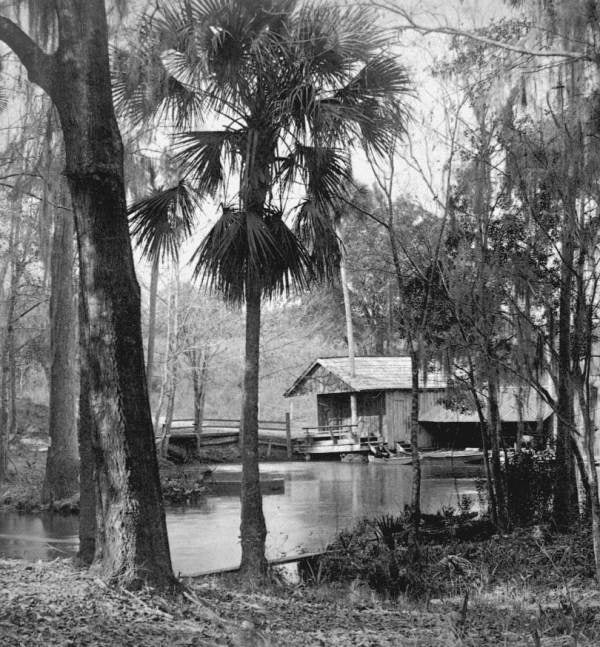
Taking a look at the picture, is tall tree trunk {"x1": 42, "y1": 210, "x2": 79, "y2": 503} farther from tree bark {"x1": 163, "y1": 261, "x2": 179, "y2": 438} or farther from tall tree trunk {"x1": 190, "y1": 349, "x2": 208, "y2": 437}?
tall tree trunk {"x1": 190, "y1": 349, "x2": 208, "y2": 437}

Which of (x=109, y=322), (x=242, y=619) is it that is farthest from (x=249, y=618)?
(x=109, y=322)

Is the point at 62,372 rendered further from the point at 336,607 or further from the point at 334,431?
the point at 334,431

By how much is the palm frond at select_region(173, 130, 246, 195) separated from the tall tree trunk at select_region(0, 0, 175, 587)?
11.1 ft

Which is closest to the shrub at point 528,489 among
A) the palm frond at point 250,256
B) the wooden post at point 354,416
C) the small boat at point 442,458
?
the palm frond at point 250,256

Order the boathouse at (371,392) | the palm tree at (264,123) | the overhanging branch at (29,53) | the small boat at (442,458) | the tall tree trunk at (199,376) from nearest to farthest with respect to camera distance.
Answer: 1. the overhanging branch at (29,53)
2. the palm tree at (264,123)
3. the small boat at (442,458)
4. the boathouse at (371,392)
5. the tall tree trunk at (199,376)

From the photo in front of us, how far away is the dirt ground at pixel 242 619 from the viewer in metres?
4.59

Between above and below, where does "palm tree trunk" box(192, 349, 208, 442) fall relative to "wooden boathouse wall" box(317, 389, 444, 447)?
above

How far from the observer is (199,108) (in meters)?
9.21

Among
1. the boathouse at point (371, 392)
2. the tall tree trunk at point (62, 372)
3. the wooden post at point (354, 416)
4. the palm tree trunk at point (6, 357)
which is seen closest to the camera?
the tall tree trunk at point (62, 372)

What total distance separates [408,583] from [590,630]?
241 cm

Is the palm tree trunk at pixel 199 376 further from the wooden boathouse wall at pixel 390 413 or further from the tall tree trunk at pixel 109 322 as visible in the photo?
the tall tree trunk at pixel 109 322

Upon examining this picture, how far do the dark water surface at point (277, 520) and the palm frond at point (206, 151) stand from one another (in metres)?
4.68

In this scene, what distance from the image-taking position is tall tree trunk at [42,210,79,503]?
14.8 meters

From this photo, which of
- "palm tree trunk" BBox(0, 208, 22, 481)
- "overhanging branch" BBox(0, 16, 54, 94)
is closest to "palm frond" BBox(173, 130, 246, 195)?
"overhanging branch" BBox(0, 16, 54, 94)
